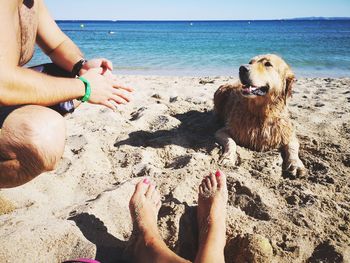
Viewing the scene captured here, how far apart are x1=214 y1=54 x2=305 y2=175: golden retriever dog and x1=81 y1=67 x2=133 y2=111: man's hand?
1617 mm

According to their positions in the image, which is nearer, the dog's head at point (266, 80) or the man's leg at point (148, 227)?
the man's leg at point (148, 227)

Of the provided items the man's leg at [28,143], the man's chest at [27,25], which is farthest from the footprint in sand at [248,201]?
the man's chest at [27,25]

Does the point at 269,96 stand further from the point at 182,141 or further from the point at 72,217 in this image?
the point at 72,217

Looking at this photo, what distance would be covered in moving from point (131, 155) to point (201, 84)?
396 centimetres

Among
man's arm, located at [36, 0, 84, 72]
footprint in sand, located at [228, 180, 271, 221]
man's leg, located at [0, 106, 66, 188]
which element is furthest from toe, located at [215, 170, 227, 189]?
man's arm, located at [36, 0, 84, 72]

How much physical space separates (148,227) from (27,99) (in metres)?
1.01

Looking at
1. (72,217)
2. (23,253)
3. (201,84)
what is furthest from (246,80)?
(201,84)

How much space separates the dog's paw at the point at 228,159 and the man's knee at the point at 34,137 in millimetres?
1633

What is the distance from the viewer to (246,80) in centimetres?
360

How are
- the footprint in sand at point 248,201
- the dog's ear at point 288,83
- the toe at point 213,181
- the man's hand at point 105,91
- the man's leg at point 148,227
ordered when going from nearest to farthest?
the man's leg at point 148,227, the man's hand at point 105,91, the footprint in sand at point 248,201, the toe at point 213,181, the dog's ear at point 288,83

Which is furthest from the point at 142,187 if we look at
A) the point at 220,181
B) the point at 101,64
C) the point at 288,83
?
the point at 288,83

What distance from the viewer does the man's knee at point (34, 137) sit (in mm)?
1791

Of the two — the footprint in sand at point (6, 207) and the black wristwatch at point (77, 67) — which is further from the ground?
the black wristwatch at point (77, 67)

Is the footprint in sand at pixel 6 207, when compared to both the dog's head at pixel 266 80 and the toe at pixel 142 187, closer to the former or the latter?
the toe at pixel 142 187
